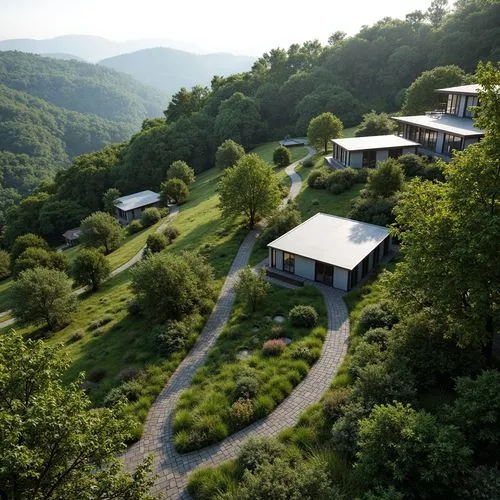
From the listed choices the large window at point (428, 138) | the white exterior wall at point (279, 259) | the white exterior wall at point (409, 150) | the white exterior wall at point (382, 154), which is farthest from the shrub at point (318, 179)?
the white exterior wall at point (279, 259)

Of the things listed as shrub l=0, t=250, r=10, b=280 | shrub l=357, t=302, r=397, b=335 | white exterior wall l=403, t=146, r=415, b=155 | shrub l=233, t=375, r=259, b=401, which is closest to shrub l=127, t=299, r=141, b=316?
shrub l=233, t=375, r=259, b=401

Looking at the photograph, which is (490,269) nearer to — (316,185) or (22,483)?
(22,483)

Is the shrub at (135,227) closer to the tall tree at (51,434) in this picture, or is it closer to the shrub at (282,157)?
the shrub at (282,157)

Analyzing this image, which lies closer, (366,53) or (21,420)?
(21,420)

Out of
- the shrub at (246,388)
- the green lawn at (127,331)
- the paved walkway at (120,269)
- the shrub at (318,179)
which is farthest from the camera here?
the shrub at (318,179)

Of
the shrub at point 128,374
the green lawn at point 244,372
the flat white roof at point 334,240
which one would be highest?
the flat white roof at point 334,240

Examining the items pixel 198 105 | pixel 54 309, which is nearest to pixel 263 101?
pixel 198 105
